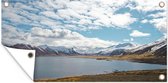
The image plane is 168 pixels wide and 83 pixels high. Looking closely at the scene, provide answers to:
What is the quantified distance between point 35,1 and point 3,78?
0.34 meters

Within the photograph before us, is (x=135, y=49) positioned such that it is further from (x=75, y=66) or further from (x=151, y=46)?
(x=75, y=66)

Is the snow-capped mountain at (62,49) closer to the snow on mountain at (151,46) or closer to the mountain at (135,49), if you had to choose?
the mountain at (135,49)

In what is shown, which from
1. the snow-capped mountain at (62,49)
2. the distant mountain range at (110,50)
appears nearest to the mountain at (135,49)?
the distant mountain range at (110,50)

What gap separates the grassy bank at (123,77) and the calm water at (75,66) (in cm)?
2

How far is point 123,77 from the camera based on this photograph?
3.94ft

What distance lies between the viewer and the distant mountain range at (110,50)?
1196 mm

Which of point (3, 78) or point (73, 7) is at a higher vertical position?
point (73, 7)

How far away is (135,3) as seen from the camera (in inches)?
47.3

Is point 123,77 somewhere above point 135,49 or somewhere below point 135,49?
below

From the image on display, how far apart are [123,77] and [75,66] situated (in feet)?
0.67

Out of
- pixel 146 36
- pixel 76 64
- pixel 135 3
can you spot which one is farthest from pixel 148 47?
pixel 76 64

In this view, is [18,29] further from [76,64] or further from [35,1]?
[76,64]

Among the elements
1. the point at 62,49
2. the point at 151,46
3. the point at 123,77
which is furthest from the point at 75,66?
the point at 151,46

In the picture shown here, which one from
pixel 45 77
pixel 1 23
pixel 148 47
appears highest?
pixel 1 23
